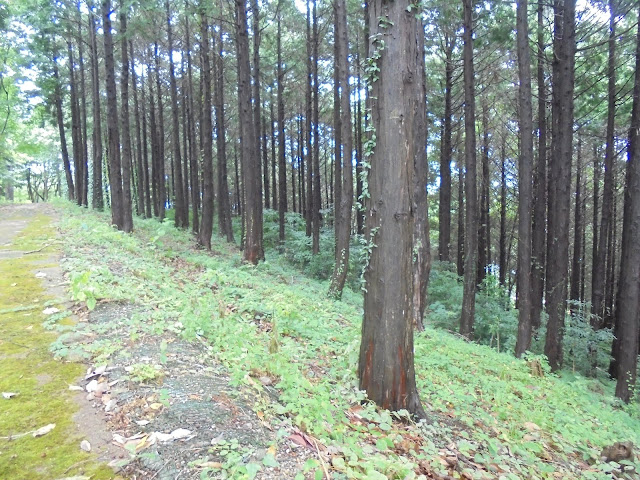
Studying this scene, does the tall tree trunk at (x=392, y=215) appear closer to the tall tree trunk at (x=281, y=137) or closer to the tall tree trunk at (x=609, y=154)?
the tall tree trunk at (x=609, y=154)

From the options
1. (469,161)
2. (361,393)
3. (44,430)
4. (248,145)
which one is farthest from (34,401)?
(469,161)

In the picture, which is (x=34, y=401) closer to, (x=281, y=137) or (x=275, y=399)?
(x=275, y=399)

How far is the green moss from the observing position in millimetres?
2283

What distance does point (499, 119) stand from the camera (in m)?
18.5

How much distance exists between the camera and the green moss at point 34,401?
228 centimetres

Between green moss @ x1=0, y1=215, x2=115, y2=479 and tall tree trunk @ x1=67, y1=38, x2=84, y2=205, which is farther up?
tall tree trunk @ x1=67, y1=38, x2=84, y2=205

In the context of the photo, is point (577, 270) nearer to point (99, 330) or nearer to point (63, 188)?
point (99, 330)

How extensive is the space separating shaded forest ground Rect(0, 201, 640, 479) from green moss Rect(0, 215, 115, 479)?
0.17 meters

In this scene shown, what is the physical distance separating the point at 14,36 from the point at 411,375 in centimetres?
2704

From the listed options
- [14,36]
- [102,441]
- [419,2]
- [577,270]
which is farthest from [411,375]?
[14,36]

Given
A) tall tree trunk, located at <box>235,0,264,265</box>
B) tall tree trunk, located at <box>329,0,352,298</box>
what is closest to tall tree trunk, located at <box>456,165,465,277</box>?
tall tree trunk, located at <box>329,0,352,298</box>

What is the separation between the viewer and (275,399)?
3477mm

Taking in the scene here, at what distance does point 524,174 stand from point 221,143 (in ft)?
49.5

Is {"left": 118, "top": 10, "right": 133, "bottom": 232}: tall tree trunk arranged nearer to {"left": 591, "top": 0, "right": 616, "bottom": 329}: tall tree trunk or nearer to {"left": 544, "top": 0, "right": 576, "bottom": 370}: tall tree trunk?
{"left": 544, "top": 0, "right": 576, "bottom": 370}: tall tree trunk
